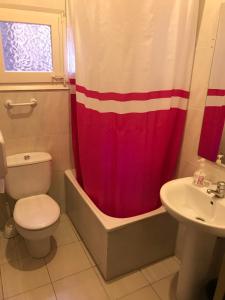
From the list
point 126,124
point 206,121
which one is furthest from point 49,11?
Answer: point 206,121

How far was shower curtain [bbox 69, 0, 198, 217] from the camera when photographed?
4.52 feet

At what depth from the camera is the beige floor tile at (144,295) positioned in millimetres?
1688

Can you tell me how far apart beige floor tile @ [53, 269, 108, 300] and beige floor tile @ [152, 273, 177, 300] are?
378mm

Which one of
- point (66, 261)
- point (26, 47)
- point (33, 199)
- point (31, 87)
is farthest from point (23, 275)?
point (26, 47)

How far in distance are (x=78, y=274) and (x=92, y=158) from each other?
0.89 metres

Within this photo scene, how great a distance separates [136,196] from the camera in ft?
5.72

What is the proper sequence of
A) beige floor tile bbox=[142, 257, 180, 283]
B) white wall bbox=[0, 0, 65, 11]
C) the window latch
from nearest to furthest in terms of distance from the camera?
1. white wall bbox=[0, 0, 65, 11]
2. beige floor tile bbox=[142, 257, 180, 283]
3. the window latch

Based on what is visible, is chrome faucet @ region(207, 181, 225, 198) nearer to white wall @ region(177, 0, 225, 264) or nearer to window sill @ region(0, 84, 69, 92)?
white wall @ region(177, 0, 225, 264)

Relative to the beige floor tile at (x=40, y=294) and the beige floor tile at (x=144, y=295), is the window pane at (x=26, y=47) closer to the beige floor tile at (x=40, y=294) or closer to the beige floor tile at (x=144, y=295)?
the beige floor tile at (x=40, y=294)

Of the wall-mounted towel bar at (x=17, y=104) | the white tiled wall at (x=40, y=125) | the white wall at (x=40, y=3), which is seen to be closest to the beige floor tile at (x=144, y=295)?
the white tiled wall at (x=40, y=125)

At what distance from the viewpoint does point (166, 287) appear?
5.82 feet

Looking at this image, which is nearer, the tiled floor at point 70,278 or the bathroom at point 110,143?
the bathroom at point 110,143

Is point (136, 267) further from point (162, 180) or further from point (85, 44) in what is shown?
point (85, 44)

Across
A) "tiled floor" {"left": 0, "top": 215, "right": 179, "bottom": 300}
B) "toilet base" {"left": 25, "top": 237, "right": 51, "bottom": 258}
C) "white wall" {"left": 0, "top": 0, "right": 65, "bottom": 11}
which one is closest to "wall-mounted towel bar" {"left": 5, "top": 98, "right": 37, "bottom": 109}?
"white wall" {"left": 0, "top": 0, "right": 65, "bottom": 11}
